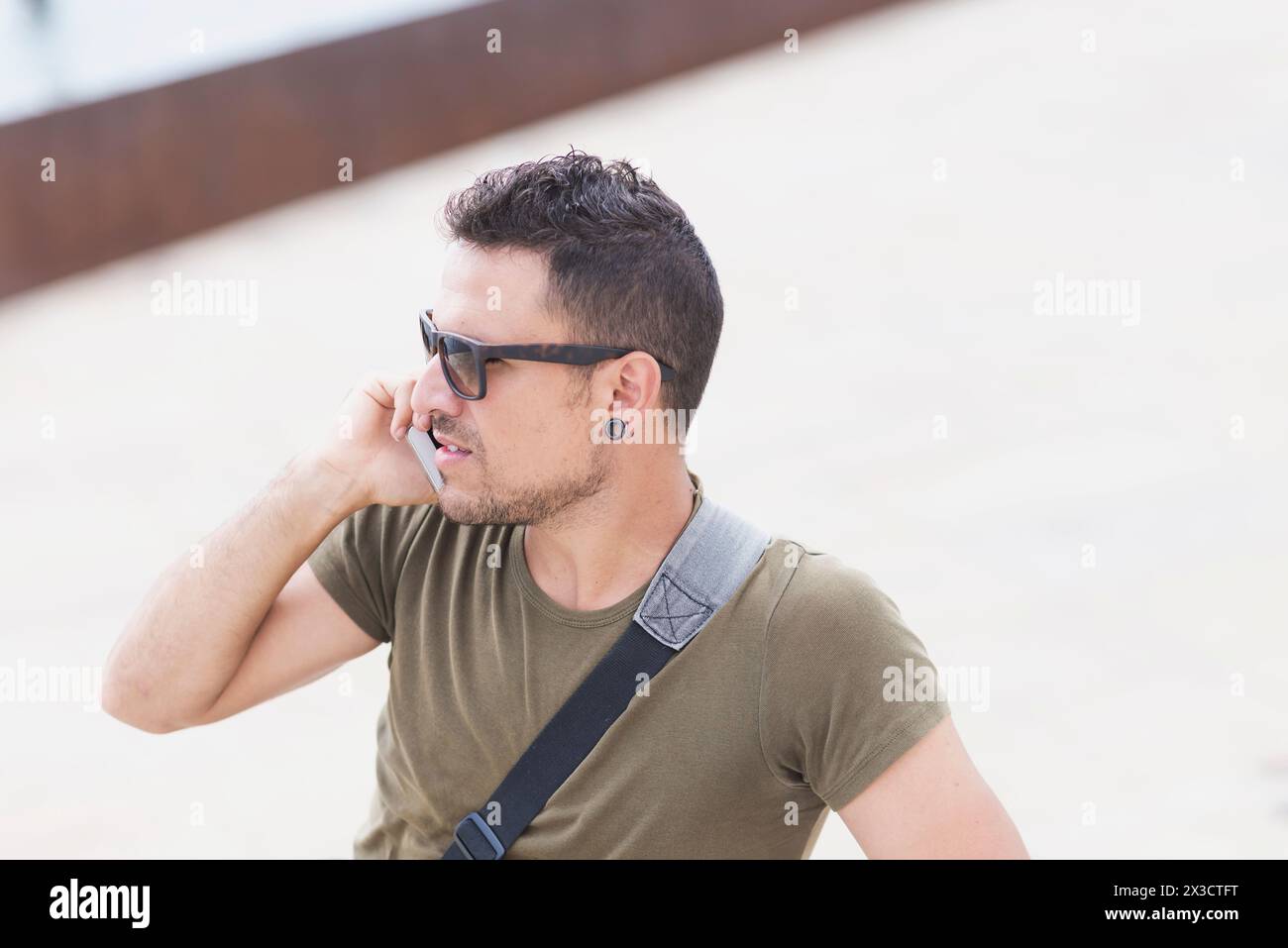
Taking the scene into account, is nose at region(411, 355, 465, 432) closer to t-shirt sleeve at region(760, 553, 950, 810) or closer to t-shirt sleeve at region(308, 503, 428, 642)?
t-shirt sleeve at region(308, 503, 428, 642)

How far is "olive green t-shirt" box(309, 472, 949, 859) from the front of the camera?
1.90 metres

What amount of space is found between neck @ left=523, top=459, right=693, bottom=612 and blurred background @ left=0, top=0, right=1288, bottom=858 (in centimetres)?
197

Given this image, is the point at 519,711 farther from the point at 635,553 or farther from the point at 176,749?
the point at 176,749

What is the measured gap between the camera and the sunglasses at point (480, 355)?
1.99 m

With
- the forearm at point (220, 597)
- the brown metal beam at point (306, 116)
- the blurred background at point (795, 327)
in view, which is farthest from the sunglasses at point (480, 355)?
the brown metal beam at point (306, 116)

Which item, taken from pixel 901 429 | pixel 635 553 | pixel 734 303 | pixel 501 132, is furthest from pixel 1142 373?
pixel 635 553

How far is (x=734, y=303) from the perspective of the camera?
7219mm

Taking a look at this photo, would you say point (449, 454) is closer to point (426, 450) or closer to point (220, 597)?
point (426, 450)

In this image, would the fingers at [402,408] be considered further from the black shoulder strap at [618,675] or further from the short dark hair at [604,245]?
the black shoulder strap at [618,675]

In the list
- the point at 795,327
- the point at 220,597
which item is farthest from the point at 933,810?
the point at 795,327

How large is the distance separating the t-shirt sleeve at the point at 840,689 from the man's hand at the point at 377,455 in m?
0.56

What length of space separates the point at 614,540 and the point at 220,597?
551 millimetres

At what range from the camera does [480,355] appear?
1988mm
